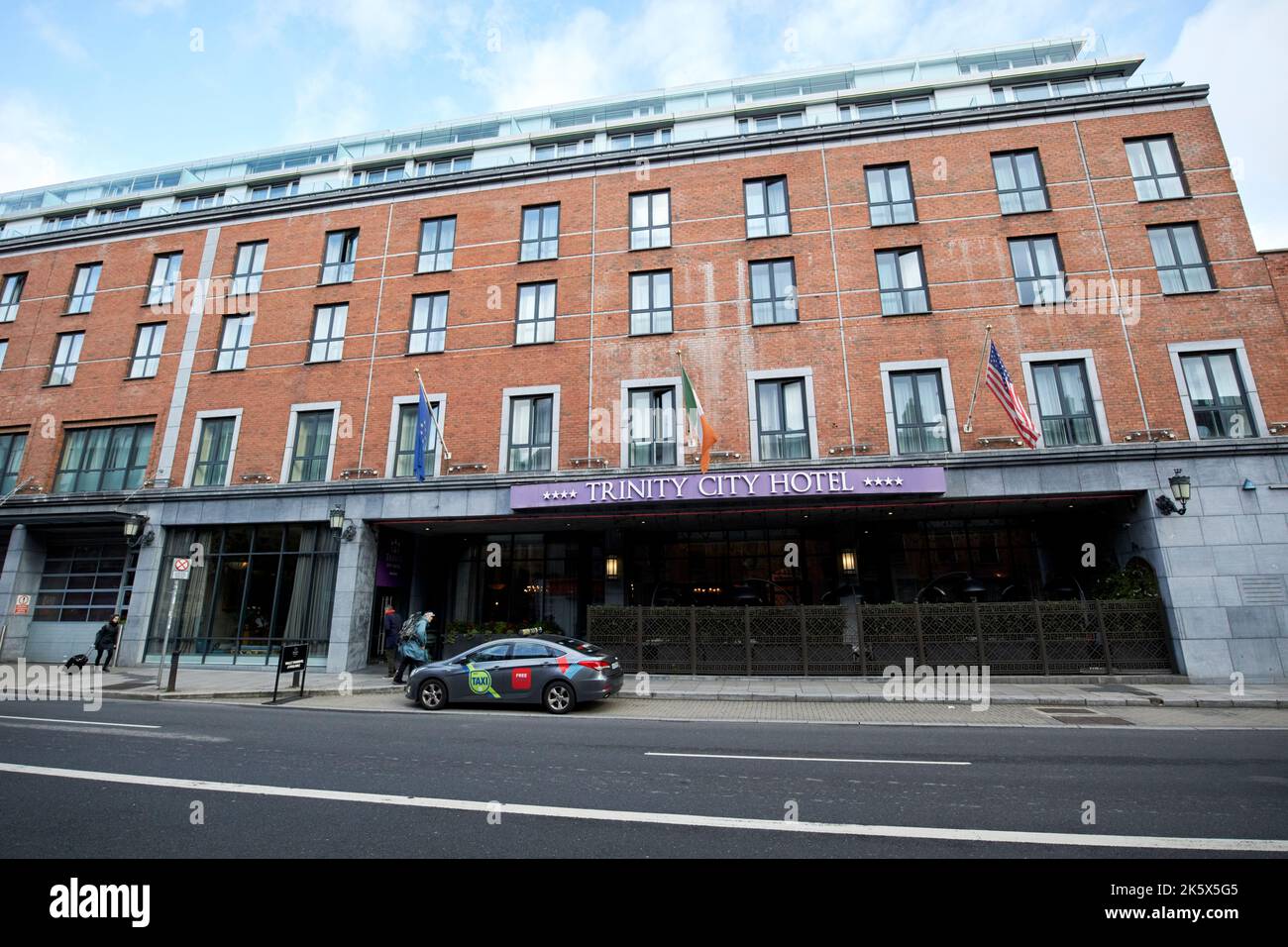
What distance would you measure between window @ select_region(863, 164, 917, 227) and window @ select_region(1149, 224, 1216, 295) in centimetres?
692

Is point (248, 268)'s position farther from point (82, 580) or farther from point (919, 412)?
point (919, 412)

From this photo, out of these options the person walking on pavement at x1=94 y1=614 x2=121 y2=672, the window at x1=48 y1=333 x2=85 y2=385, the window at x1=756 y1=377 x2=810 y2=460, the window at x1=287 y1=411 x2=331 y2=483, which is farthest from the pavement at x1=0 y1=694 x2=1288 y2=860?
the window at x1=48 y1=333 x2=85 y2=385

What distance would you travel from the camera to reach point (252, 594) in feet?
63.2

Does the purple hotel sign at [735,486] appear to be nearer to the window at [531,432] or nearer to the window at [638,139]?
the window at [531,432]

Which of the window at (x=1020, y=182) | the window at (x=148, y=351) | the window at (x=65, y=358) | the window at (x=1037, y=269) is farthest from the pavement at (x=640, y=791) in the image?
the window at (x=65, y=358)

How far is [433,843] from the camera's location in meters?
4.68

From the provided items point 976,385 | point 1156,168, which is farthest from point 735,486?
point 1156,168

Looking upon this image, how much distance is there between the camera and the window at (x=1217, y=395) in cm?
1549

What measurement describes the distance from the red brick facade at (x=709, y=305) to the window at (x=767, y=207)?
Answer: 0.36 meters

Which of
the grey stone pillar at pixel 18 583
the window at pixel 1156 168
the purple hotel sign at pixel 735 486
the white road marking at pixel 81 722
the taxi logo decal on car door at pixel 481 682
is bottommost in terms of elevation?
the white road marking at pixel 81 722

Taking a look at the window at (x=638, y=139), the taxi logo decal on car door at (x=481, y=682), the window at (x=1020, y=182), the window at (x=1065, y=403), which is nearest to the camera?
the taxi logo decal on car door at (x=481, y=682)

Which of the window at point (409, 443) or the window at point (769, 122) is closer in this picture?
the window at point (409, 443)

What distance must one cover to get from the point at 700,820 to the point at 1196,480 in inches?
672

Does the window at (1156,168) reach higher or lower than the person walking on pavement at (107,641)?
higher
